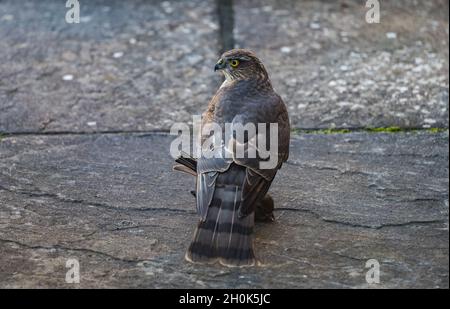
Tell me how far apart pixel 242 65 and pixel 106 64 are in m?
2.26

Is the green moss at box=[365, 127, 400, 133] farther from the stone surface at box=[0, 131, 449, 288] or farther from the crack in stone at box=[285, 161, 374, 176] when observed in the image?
the crack in stone at box=[285, 161, 374, 176]

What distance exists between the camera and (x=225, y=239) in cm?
446

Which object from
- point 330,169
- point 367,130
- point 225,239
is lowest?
point 225,239

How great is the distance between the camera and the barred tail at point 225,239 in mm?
4441

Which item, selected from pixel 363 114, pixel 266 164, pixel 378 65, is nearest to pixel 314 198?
pixel 266 164

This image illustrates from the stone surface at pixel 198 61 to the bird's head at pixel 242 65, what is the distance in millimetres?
1064

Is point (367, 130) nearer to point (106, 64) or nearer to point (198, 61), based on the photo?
point (198, 61)

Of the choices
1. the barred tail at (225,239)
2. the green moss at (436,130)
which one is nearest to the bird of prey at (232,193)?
the barred tail at (225,239)

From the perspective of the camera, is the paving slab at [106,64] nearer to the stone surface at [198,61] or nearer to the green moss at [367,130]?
the stone surface at [198,61]

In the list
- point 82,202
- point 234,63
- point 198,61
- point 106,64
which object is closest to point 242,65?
point 234,63

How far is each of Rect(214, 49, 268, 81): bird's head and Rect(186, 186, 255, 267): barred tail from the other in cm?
119

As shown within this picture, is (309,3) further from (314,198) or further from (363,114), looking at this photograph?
(314,198)

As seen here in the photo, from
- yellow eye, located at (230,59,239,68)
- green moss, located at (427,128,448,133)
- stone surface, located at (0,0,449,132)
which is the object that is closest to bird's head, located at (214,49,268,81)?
yellow eye, located at (230,59,239,68)

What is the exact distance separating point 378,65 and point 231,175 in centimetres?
317
